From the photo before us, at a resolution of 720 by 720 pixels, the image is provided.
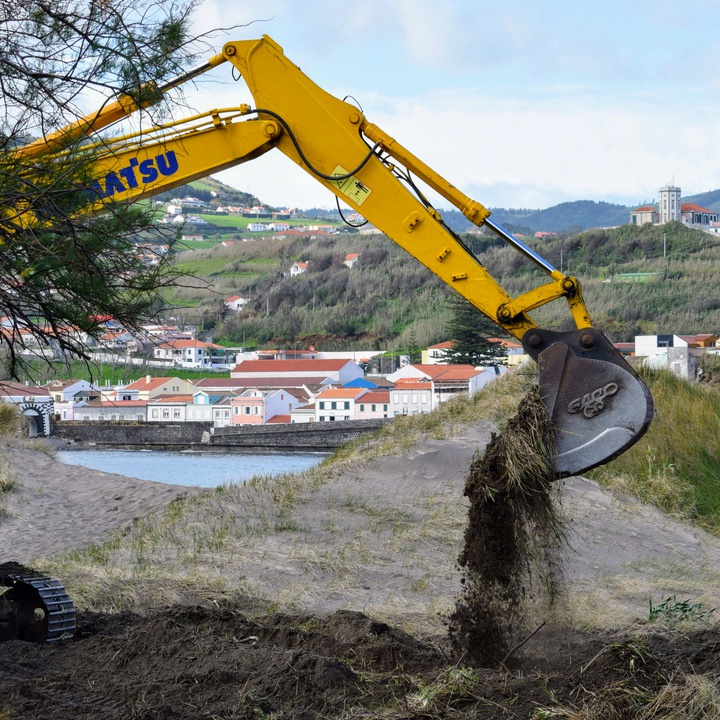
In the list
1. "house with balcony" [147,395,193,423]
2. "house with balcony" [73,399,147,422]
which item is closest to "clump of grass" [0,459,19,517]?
"house with balcony" [73,399,147,422]

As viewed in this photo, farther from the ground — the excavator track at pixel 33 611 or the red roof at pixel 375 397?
the excavator track at pixel 33 611

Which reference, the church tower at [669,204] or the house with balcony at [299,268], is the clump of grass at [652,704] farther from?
the church tower at [669,204]

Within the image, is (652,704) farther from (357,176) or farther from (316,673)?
(357,176)

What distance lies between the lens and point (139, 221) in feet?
22.0

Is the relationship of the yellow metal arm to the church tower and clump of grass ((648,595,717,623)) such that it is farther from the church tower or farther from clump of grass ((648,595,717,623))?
the church tower

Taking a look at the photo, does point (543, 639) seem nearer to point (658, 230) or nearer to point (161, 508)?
point (161, 508)

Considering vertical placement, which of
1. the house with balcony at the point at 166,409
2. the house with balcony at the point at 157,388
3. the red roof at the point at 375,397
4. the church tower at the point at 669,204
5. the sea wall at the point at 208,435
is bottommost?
the sea wall at the point at 208,435

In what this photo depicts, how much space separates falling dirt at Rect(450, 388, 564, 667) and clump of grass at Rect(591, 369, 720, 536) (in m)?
6.28

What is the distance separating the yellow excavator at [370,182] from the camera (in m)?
6.48

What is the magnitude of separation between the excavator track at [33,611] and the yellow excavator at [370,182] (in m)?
2.28

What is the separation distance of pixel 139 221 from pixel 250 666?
300 cm

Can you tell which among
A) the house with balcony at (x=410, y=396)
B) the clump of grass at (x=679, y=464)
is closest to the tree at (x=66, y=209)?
the clump of grass at (x=679, y=464)

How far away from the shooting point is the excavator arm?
21.7ft


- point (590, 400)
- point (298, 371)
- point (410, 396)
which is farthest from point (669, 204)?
point (590, 400)
